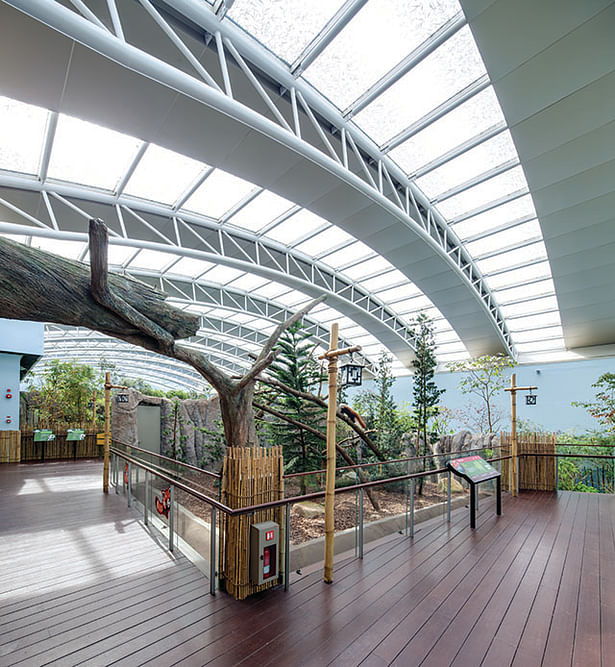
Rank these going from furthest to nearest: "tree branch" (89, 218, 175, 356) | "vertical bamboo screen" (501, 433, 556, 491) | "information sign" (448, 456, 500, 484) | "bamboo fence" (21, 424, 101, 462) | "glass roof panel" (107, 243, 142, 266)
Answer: "glass roof panel" (107, 243, 142, 266) < "bamboo fence" (21, 424, 101, 462) < "vertical bamboo screen" (501, 433, 556, 491) < "information sign" (448, 456, 500, 484) < "tree branch" (89, 218, 175, 356)

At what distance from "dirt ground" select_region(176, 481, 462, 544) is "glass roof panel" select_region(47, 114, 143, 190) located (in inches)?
281

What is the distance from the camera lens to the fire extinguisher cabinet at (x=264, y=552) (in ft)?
10.8

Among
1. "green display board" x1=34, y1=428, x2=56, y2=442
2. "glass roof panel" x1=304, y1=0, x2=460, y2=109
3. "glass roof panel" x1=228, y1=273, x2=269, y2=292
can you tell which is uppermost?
Result: "glass roof panel" x1=304, y1=0, x2=460, y2=109

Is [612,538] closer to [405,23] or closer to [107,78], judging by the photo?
[405,23]

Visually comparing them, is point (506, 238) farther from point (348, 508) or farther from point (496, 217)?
point (348, 508)

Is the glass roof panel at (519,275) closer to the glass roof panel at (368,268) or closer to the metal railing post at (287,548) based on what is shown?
the glass roof panel at (368,268)

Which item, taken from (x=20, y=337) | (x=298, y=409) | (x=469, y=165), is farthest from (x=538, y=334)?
(x=20, y=337)

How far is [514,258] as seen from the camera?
42.7 ft

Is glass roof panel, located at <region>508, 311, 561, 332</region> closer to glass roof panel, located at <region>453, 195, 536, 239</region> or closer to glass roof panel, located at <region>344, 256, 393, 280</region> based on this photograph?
glass roof panel, located at <region>453, 195, 536, 239</region>

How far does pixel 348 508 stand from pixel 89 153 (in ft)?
28.4

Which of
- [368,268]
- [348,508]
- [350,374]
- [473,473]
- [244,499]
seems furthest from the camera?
[368,268]

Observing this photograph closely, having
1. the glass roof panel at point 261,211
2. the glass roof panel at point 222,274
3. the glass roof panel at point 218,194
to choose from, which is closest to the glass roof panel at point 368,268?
the glass roof panel at point 261,211

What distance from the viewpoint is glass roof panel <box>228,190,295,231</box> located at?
1071cm

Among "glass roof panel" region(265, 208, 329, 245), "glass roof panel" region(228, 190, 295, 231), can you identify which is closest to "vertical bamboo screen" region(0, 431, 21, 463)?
"glass roof panel" region(228, 190, 295, 231)
